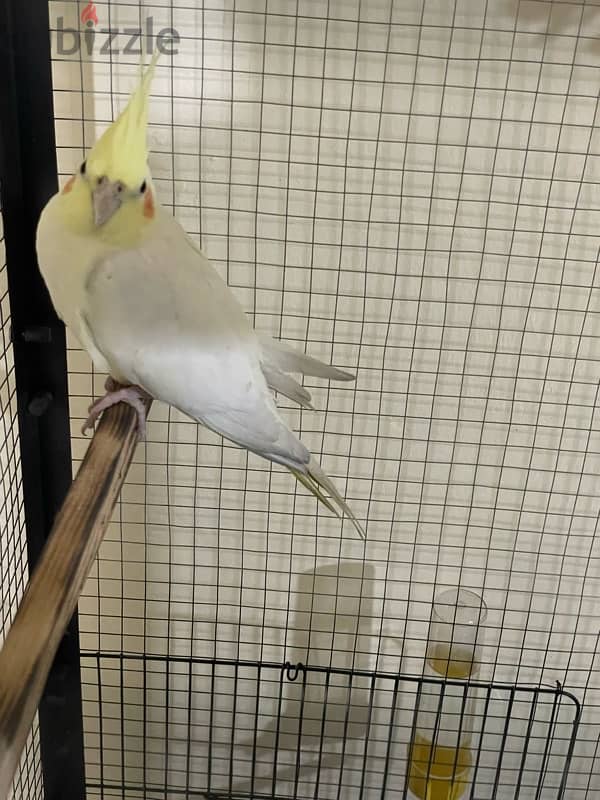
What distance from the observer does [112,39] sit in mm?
781

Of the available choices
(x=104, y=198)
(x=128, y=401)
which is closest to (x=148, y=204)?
(x=104, y=198)

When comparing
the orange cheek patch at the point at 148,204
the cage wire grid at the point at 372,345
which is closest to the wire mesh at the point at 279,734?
the cage wire grid at the point at 372,345

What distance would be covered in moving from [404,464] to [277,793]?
0.58 m

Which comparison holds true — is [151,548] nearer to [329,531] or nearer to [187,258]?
[329,531]

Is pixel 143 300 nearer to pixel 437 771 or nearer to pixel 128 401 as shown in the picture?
pixel 128 401

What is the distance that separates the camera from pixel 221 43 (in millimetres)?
796

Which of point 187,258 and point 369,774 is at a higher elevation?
point 187,258

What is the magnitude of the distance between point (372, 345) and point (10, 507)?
46cm

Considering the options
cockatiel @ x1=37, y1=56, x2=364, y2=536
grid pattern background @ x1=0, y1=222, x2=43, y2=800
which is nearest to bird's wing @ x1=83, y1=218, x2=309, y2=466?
cockatiel @ x1=37, y1=56, x2=364, y2=536

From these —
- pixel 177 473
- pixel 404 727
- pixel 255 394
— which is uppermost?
pixel 255 394

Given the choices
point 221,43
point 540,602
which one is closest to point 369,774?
point 540,602

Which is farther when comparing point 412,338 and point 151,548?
point 151,548

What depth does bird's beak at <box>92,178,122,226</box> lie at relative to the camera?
24.2 inches

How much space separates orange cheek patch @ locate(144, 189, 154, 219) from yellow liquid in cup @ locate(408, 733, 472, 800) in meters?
0.79
